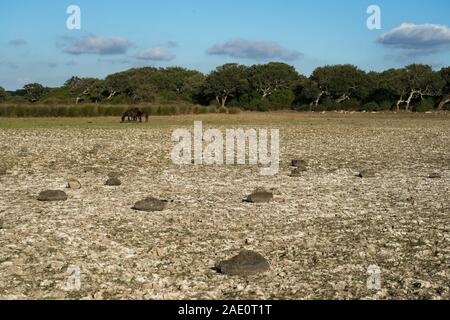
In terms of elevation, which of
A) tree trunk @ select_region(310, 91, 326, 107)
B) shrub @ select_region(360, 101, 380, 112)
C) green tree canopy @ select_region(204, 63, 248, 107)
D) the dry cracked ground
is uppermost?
green tree canopy @ select_region(204, 63, 248, 107)

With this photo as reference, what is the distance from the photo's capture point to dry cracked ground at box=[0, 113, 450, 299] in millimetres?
7004

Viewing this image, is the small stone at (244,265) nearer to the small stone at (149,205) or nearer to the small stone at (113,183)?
the small stone at (149,205)

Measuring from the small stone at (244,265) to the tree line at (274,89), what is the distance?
275ft

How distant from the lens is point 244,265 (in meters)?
7.38

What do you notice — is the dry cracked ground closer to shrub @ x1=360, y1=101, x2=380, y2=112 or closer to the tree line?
shrub @ x1=360, y1=101, x2=380, y2=112

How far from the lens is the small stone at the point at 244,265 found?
24.1ft

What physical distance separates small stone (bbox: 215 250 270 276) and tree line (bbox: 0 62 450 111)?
3306 inches

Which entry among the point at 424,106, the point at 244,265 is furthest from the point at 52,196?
the point at 424,106

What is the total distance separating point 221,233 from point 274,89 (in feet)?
340

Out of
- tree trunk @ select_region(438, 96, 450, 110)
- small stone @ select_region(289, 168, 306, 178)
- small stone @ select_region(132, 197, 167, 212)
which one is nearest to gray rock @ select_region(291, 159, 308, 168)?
small stone @ select_region(289, 168, 306, 178)

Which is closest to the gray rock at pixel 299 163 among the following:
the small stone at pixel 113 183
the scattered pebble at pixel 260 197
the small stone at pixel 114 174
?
the small stone at pixel 114 174

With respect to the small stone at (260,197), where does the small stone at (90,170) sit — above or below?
below

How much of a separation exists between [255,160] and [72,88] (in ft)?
342
